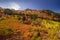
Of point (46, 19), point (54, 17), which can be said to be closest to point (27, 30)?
point (46, 19)

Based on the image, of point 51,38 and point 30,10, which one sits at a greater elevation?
point 30,10

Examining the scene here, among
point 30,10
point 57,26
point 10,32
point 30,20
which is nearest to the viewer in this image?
point 10,32

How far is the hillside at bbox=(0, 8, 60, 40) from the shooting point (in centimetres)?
1510

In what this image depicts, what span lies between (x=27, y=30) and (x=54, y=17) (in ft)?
16.1

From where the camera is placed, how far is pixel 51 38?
14.8m

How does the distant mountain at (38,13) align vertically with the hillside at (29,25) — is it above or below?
above

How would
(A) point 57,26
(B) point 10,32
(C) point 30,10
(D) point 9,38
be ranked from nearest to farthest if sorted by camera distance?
(D) point 9,38 → (B) point 10,32 → (A) point 57,26 → (C) point 30,10

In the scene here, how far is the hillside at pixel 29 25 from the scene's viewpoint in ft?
49.5

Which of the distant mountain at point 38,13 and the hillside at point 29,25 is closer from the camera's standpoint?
the hillside at point 29,25

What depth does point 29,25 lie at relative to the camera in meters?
17.2

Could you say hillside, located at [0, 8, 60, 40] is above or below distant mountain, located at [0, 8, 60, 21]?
below

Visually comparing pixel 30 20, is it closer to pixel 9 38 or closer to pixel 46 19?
pixel 46 19

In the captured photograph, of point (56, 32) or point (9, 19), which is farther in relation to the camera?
point (9, 19)

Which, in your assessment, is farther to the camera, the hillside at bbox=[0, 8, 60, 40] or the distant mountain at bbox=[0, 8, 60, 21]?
the distant mountain at bbox=[0, 8, 60, 21]
